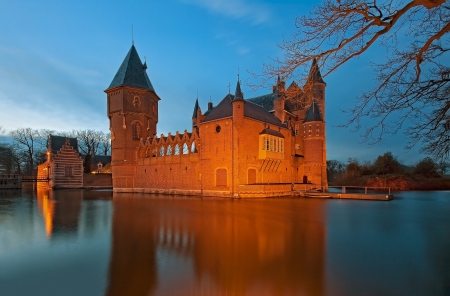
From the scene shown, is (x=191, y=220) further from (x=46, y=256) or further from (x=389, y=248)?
(x=389, y=248)

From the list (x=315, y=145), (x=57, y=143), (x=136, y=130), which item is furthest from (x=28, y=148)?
(x=315, y=145)

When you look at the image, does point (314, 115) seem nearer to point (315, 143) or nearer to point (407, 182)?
point (315, 143)

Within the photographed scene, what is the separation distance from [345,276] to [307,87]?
3826mm

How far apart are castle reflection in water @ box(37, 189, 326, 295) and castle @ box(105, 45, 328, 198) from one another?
1187 cm

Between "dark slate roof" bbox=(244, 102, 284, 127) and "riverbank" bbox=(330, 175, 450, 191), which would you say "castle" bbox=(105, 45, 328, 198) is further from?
"riverbank" bbox=(330, 175, 450, 191)

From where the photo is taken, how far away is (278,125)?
26969mm

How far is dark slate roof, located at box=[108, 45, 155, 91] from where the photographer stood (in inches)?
1219

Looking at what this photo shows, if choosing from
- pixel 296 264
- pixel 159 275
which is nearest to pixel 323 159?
pixel 296 264

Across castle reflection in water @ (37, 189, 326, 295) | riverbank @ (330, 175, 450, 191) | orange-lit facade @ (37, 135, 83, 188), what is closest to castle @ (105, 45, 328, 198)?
castle reflection in water @ (37, 189, 326, 295)

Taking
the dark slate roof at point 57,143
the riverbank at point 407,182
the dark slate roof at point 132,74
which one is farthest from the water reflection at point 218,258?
the dark slate roof at point 57,143

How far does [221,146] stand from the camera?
23406mm

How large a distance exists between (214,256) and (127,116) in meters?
27.2

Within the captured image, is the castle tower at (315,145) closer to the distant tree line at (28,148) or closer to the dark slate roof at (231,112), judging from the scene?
the dark slate roof at (231,112)

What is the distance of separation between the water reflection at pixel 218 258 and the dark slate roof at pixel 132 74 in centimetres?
2365
